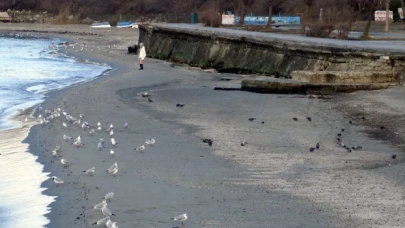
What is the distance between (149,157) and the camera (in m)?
13.7

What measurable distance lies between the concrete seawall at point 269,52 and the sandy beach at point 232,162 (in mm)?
3145

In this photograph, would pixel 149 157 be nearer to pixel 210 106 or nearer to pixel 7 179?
pixel 7 179

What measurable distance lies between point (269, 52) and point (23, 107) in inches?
457

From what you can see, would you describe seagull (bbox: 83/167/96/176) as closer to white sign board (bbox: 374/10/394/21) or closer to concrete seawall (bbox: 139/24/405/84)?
concrete seawall (bbox: 139/24/405/84)

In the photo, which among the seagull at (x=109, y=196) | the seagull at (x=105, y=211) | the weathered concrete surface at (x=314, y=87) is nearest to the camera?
the seagull at (x=105, y=211)

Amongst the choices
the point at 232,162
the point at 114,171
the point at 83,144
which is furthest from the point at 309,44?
the point at 114,171

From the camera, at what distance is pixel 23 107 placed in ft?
73.1

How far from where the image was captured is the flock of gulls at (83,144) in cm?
906

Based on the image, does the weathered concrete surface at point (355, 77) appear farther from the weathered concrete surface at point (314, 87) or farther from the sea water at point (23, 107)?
the sea water at point (23, 107)

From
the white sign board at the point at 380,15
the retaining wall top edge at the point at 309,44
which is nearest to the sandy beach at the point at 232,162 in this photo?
the retaining wall top edge at the point at 309,44

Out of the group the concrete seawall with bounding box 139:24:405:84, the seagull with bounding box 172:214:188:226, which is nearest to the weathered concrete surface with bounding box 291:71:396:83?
the concrete seawall with bounding box 139:24:405:84

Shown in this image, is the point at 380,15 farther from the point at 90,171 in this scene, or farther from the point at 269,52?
the point at 90,171

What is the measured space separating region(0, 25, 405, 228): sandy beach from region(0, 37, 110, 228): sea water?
24 centimetres

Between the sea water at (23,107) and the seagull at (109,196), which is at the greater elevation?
the seagull at (109,196)
